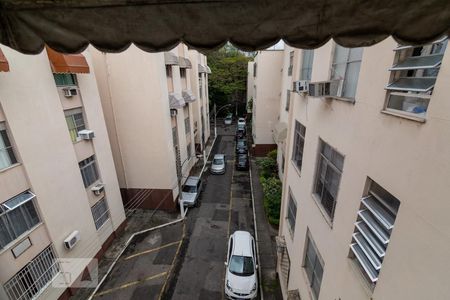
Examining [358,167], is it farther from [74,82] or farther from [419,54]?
[74,82]

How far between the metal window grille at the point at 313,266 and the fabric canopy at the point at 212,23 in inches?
219

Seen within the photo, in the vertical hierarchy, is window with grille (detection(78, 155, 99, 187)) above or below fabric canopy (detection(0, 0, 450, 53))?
below

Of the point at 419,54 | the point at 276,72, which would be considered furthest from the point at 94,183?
the point at 276,72

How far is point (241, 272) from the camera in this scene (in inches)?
380

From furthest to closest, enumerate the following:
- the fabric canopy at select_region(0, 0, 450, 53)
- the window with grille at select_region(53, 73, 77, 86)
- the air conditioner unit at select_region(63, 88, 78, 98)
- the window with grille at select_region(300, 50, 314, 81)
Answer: the air conditioner unit at select_region(63, 88, 78, 98)
the window with grille at select_region(53, 73, 77, 86)
the window with grille at select_region(300, 50, 314, 81)
the fabric canopy at select_region(0, 0, 450, 53)

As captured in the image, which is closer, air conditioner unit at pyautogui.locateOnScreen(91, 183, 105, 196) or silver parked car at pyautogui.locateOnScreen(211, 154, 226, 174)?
air conditioner unit at pyautogui.locateOnScreen(91, 183, 105, 196)

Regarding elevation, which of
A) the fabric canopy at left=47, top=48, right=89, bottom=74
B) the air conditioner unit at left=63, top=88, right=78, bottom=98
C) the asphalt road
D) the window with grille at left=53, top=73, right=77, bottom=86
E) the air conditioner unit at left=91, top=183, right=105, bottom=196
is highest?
the fabric canopy at left=47, top=48, right=89, bottom=74

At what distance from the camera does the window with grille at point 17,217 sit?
22.5 feet

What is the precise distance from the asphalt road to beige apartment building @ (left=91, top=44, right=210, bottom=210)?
2.54 m

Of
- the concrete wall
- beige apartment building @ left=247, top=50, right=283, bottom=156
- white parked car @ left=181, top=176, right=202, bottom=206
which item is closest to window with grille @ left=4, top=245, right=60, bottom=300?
white parked car @ left=181, top=176, right=202, bottom=206

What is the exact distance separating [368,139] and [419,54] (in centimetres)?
129

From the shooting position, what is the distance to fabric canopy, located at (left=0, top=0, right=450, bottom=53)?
1.44m

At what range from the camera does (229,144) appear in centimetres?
2931

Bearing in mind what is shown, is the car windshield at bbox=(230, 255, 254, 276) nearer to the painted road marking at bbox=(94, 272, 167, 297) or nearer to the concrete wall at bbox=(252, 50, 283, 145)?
the painted road marking at bbox=(94, 272, 167, 297)
